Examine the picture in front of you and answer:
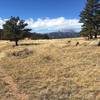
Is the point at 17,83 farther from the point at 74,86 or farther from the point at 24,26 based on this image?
the point at 24,26

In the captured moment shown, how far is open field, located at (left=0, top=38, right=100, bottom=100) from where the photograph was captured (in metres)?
17.8

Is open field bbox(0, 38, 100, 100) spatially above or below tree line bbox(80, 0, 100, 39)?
below

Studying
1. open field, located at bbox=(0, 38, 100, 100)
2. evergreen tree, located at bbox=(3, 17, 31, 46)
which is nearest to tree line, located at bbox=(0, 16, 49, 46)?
evergreen tree, located at bbox=(3, 17, 31, 46)

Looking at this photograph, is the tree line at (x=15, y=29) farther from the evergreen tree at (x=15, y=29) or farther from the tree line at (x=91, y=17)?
the tree line at (x=91, y=17)

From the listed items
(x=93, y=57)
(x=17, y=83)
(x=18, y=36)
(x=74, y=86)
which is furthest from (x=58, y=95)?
(x=18, y=36)

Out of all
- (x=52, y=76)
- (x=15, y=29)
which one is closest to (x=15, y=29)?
(x=15, y=29)

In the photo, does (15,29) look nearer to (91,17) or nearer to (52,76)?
(91,17)

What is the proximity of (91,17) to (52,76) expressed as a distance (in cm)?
3643

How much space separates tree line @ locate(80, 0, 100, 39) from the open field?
2266 centimetres

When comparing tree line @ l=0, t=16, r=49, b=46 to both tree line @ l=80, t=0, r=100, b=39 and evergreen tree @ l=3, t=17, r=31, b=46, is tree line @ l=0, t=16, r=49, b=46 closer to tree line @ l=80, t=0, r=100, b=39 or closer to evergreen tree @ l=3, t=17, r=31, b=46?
evergreen tree @ l=3, t=17, r=31, b=46

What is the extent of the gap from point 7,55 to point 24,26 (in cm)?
2040

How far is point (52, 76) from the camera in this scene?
74.4 ft

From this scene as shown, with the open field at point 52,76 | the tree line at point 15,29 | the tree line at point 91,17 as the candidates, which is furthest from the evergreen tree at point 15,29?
the open field at point 52,76

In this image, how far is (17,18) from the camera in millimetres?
55625
